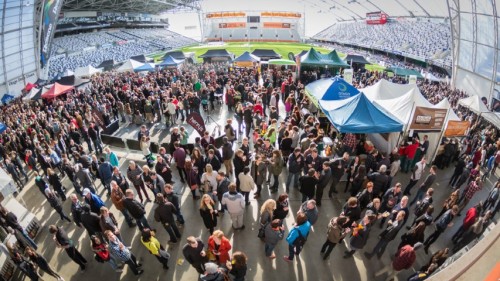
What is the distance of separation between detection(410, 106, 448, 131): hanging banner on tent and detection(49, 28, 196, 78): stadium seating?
32850mm

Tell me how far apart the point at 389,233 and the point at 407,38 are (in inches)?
1844

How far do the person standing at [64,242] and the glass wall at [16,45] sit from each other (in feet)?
70.3

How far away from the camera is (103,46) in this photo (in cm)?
4388

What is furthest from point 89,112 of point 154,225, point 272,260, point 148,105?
point 272,260

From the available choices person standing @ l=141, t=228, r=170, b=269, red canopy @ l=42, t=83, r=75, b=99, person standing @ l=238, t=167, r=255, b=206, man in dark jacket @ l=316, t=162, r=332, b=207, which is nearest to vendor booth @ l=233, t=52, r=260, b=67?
red canopy @ l=42, t=83, r=75, b=99

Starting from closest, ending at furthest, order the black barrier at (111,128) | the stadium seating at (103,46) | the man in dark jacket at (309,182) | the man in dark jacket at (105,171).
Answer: the man in dark jacket at (309,182), the man in dark jacket at (105,171), the black barrier at (111,128), the stadium seating at (103,46)

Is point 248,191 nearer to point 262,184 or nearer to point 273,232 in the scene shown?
point 262,184

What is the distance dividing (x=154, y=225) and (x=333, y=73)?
723 inches

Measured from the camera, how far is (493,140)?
950 centimetres

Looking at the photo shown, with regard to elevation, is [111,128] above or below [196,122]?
below

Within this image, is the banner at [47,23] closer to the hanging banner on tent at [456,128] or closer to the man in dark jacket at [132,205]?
the man in dark jacket at [132,205]

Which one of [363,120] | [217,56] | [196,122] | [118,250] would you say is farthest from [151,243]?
[217,56]

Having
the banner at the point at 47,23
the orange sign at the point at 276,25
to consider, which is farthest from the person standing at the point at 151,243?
the orange sign at the point at 276,25

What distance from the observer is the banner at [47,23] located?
21.8 m
